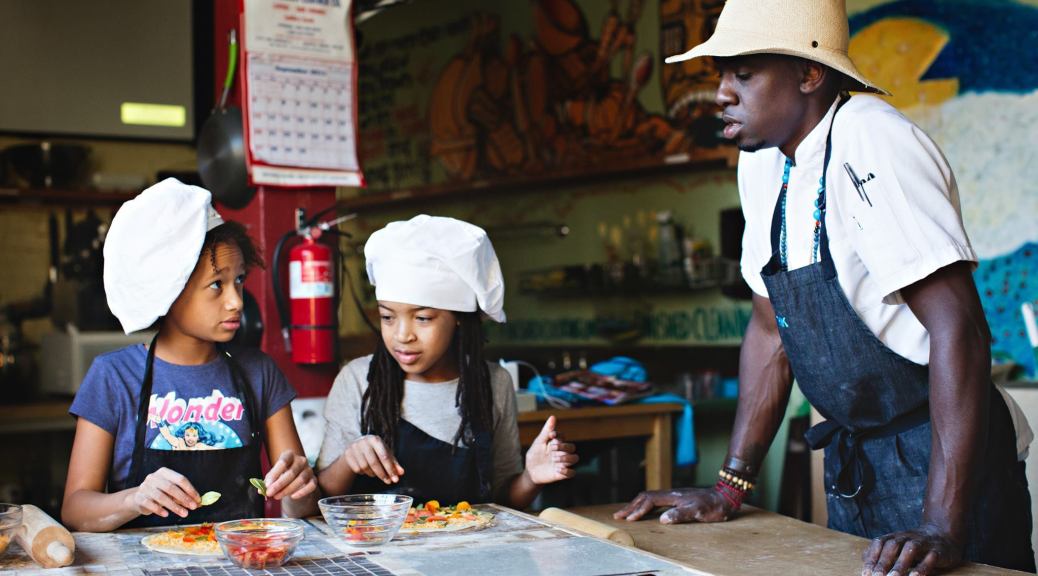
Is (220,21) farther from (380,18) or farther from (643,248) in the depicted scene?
(380,18)

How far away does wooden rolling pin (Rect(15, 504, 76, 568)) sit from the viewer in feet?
5.42

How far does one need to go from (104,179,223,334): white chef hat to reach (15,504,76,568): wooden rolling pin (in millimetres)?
645

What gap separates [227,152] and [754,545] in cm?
237

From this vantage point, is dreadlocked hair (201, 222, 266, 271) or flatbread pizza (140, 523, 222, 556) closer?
flatbread pizza (140, 523, 222, 556)

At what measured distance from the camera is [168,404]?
2.33m

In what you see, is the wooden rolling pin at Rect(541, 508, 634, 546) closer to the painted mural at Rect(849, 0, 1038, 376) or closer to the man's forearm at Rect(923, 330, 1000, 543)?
the man's forearm at Rect(923, 330, 1000, 543)

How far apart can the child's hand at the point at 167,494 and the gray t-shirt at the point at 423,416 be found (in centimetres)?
58

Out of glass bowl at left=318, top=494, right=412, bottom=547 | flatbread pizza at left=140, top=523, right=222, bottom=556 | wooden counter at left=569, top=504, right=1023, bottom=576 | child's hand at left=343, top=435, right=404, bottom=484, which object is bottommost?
wooden counter at left=569, top=504, right=1023, bottom=576

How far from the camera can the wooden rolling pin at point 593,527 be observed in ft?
6.29

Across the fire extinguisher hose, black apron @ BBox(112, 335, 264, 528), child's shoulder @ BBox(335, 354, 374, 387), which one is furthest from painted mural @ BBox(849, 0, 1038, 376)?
black apron @ BBox(112, 335, 264, 528)

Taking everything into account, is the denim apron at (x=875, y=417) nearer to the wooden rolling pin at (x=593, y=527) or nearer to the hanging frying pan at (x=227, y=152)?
the wooden rolling pin at (x=593, y=527)

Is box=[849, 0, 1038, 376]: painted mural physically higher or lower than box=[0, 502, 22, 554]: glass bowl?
higher

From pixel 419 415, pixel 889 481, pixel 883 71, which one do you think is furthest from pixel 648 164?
pixel 889 481

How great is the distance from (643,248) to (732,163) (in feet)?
3.52
